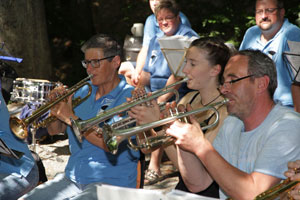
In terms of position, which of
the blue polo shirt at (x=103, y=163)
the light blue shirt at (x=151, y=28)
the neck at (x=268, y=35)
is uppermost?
the light blue shirt at (x=151, y=28)

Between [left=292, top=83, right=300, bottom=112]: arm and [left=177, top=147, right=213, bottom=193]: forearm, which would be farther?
[left=292, top=83, right=300, bottom=112]: arm

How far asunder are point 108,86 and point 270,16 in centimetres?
211

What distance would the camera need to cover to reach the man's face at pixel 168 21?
16.6ft

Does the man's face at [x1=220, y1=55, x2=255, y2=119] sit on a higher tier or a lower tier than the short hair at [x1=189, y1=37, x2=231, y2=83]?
lower

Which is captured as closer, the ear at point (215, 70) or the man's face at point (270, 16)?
the ear at point (215, 70)

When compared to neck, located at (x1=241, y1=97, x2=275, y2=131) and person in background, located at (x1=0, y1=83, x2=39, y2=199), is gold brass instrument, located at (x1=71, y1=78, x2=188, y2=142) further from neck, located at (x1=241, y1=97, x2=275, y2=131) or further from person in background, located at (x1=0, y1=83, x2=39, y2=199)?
neck, located at (x1=241, y1=97, x2=275, y2=131)

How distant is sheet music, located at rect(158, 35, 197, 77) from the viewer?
4301 millimetres

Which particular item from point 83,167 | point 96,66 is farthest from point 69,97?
point 83,167

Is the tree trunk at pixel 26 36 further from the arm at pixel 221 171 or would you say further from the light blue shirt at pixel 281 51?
the arm at pixel 221 171

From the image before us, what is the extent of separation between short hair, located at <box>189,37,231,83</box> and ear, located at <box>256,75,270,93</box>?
0.72 m

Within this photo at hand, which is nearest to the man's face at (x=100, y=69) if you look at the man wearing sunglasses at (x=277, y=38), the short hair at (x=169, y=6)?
the short hair at (x=169, y=6)

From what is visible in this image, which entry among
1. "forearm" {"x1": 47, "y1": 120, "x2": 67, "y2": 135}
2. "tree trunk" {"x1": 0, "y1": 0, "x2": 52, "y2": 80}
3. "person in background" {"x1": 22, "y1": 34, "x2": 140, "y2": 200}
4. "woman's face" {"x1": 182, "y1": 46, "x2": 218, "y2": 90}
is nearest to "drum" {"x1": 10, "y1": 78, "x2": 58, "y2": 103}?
"forearm" {"x1": 47, "y1": 120, "x2": 67, "y2": 135}

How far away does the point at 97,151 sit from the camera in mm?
3441

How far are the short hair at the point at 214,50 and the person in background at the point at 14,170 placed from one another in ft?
4.87
